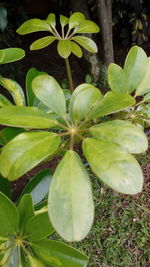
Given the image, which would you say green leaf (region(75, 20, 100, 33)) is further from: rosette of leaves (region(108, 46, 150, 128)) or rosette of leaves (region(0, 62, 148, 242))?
rosette of leaves (region(0, 62, 148, 242))

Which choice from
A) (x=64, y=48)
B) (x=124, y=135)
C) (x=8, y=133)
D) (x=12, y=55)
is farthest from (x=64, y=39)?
(x=124, y=135)

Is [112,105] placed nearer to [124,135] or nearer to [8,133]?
[124,135]

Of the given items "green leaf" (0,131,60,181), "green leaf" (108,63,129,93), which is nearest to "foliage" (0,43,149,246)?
"green leaf" (0,131,60,181)

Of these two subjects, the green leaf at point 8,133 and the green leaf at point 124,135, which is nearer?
the green leaf at point 124,135

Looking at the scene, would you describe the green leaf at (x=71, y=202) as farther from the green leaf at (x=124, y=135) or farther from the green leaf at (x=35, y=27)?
the green leaf at (x=35, y=27)

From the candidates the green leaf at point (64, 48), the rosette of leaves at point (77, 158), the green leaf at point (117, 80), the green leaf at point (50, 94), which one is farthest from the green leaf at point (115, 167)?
the green leaf at point (64, 48)

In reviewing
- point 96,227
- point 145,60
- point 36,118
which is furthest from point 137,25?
point 36,118
